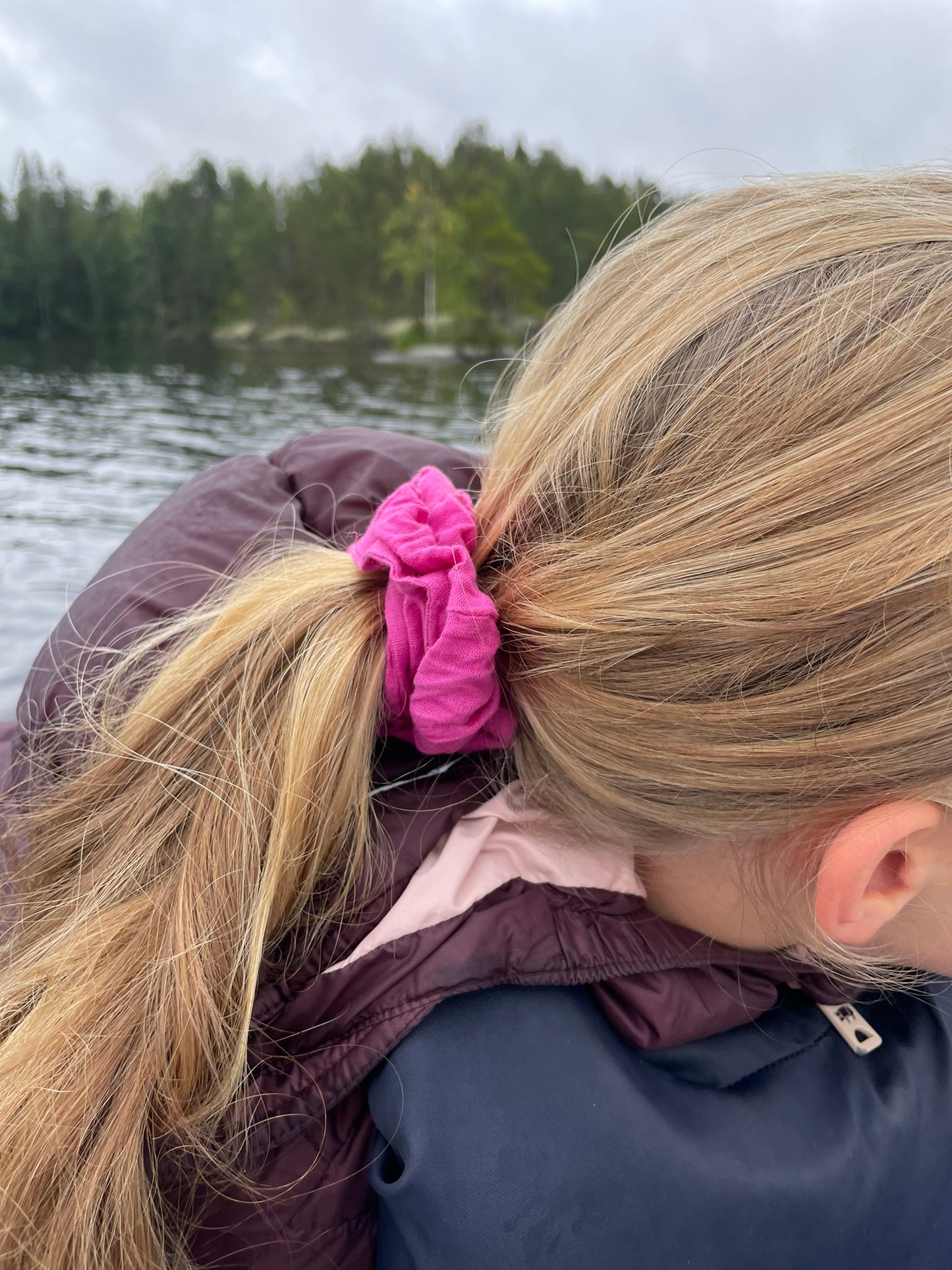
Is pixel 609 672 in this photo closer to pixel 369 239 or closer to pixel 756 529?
pixel 756 529

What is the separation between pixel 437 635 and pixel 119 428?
5574mm

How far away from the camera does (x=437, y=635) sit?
586 millimetres

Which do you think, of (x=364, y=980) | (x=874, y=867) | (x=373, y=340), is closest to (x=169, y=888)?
(x=364, y=980)

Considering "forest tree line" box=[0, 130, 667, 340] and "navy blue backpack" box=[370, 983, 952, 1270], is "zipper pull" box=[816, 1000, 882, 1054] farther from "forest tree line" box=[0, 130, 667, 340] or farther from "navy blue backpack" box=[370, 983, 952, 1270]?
"forest tree line" box=[0, 130, 667, 340]

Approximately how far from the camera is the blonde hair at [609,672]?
479 mm

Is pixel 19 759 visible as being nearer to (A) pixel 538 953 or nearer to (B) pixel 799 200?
(A) pixel 538 953

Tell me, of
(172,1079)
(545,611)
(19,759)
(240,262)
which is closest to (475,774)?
(545,611)

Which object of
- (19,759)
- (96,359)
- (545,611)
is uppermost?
(545,611)

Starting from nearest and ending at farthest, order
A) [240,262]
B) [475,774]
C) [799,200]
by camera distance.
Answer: [799,200], [475,774], [240,262]

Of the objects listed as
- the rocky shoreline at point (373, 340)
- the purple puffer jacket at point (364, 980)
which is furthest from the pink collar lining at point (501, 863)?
the rocky shoreline at point (373, 340)

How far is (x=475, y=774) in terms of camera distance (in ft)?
2.25

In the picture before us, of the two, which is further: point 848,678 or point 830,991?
point 830,991

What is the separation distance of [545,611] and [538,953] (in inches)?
10.5

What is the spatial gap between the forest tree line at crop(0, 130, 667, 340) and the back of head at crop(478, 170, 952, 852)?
54.6 feet
